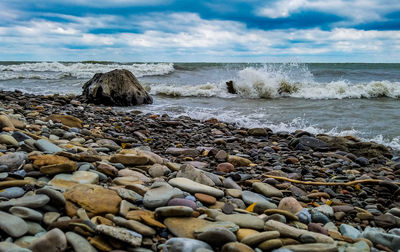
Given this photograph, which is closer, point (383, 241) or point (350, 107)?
point (383, 241)

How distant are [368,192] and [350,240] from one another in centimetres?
126

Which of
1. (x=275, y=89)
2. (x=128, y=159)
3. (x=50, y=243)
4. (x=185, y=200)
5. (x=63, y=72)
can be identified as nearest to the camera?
(x=50, y=243)

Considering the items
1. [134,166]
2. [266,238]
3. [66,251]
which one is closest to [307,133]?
[134,166]

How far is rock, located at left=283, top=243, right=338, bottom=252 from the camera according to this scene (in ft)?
4.97

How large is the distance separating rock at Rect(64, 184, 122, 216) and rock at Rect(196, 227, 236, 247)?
1.83ft

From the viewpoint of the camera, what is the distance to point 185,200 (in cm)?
194

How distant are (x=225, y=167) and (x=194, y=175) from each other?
776 millimetres

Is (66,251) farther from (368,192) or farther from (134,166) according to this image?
(368,192)

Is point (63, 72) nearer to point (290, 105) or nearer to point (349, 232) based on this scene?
point (290, 105)

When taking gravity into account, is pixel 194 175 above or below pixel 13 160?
below

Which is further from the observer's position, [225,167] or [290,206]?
[225,167]

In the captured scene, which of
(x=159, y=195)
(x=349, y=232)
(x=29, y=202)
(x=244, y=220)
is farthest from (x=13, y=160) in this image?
(x=349, y=232)

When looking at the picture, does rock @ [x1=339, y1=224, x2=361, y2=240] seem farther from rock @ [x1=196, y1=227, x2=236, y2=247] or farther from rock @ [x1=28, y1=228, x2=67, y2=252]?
rock @ [x1=28, y1=228, x2=67, y2=252]

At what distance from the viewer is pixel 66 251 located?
1.42 meters
